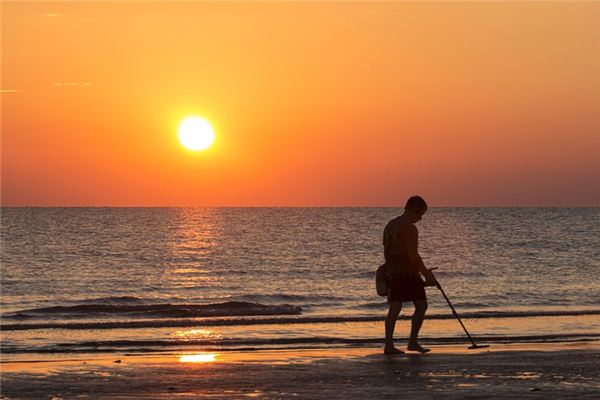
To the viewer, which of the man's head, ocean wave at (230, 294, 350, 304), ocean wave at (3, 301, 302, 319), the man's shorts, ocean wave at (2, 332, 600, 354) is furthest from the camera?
ocean wave at (230, 294, 350, 304)

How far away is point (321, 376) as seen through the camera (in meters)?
12.0

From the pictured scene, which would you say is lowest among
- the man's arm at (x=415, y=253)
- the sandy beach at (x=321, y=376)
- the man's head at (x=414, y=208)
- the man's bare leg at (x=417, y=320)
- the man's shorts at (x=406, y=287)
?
the sandy beach at (x=321, y=376)

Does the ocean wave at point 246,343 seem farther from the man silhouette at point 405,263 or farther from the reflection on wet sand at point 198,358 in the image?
the man silhouette at point 405,263

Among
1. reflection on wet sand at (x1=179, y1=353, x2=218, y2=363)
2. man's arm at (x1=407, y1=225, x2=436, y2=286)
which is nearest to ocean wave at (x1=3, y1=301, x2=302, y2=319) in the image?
reflection on wet sand at (x1=179, y1=353, x2=218, y2=363)

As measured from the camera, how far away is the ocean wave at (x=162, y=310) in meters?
28.8

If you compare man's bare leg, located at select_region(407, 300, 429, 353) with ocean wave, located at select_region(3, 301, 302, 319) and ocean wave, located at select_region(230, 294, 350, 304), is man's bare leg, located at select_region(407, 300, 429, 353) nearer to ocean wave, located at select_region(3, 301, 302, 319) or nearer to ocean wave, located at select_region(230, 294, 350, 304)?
ocean wave, located at select_region(3, 301, 302, 319)

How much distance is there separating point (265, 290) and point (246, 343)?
69.1 feet

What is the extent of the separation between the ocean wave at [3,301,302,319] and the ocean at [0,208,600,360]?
2.3 inches

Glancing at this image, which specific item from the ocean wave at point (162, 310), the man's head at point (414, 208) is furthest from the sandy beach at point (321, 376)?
the ocean wave at point (162, 310)

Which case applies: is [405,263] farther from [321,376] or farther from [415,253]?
[321,376]

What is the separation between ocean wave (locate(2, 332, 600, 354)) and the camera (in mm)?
17969

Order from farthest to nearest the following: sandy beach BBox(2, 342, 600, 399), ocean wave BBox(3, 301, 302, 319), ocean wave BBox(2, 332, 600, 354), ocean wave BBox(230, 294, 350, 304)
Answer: ocean wave BBox(230, 294, 350, 304) → ocean wave BBox(3, 301, 302, 319) → ocean wave BBox(2, 332, 600, 354) → sandy beach BBox(2, 342, 600, 399)

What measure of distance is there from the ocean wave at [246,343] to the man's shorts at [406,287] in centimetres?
368

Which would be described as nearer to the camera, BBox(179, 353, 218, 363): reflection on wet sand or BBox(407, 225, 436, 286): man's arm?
BBox(407, 225, 436, 286): man's arm
